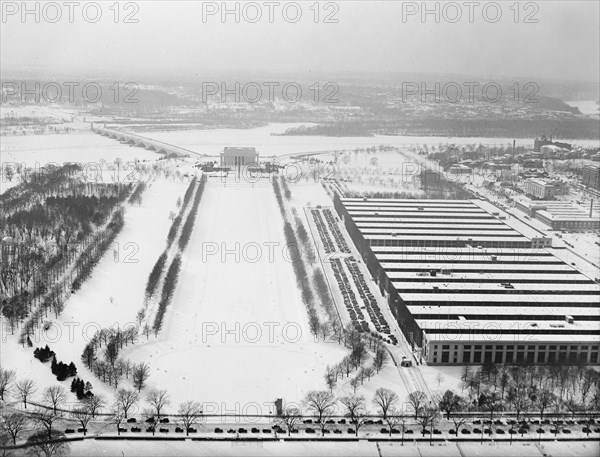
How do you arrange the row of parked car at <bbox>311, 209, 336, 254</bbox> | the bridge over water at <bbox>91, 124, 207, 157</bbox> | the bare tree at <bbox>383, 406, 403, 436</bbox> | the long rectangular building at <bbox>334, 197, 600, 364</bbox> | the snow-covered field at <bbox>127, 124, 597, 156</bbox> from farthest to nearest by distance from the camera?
the snow-covered field at <bbox>127, 124, 597, 156</bbox>, the bridge over water at <bbox>91, 124, 207, 157</bbox>, the row of parked car at <bbox>311, 209, 336, 254</bbox>, the long rectangular building at <bbox>334, 197, 600, 364</bbox>, the bare tree at <bbox>383, 406, 403, 436</bbox>

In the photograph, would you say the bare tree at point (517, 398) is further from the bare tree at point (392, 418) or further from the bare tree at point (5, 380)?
the bare tree at point (5, 380)

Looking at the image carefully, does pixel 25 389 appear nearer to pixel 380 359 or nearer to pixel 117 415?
pixel 117 415

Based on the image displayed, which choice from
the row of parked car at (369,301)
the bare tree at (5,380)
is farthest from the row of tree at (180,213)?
the bare tree at (5,380)

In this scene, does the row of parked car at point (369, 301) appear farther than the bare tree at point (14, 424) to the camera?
Yes

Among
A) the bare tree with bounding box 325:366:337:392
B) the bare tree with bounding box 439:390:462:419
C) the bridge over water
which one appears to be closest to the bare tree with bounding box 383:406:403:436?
the bare tree with bounding box 439:390:462:419

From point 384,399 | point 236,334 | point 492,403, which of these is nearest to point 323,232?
point 236,334

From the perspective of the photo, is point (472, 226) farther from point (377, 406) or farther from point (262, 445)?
point (262, 445)

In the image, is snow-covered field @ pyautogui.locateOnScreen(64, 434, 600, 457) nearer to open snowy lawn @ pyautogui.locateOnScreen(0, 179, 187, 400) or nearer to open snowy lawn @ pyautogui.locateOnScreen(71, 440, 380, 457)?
open snowy lawn @ pyautogui.locateOnScreen(71, 440, 380, 457)
